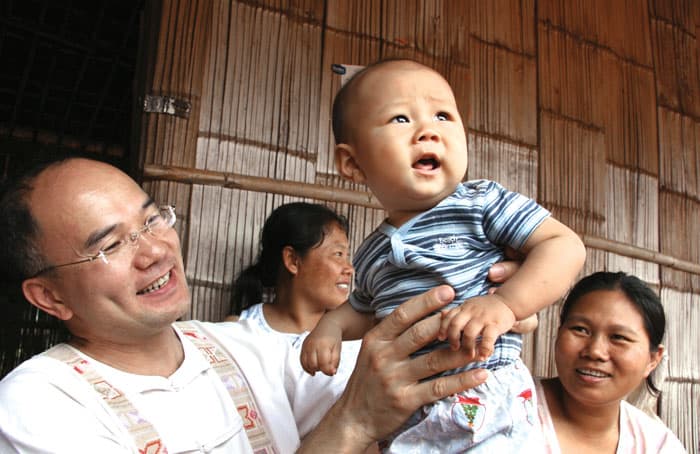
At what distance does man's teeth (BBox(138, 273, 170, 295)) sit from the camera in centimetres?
141

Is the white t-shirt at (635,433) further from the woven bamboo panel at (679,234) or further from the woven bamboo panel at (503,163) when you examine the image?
the woven bamboo panel at (679,234)

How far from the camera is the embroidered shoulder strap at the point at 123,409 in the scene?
4.18ft

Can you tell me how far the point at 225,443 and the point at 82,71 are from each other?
10.6 ft

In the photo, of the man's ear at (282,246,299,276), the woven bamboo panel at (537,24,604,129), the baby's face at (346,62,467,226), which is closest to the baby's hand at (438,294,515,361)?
the baby's face at (346,62,467,226)

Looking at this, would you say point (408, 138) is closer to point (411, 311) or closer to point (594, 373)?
point (411, 311)

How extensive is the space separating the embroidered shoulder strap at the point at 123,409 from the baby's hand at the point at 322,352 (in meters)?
0.34

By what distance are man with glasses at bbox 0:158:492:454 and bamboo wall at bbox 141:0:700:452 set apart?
1.13 metres

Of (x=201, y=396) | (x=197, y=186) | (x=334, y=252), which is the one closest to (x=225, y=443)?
(x=201, y=396)

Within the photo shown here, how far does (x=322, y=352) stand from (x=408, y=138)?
0.48m

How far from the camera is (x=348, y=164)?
4.77 feet

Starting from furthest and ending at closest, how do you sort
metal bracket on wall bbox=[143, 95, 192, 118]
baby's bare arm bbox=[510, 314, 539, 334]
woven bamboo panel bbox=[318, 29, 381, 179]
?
woven bamboo panel bbox=[318, 29, 381, 179]
metal bracket on wall bbox=[143, 95, 192, 118]
baby's bare arm bbox=[510, 314, 539, 334]

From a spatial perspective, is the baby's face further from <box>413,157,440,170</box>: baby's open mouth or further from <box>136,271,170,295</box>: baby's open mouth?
<box>136,271,170,295</box>: baby's open mouth

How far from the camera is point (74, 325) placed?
143 cm

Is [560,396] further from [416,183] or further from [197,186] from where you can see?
[197,186]
